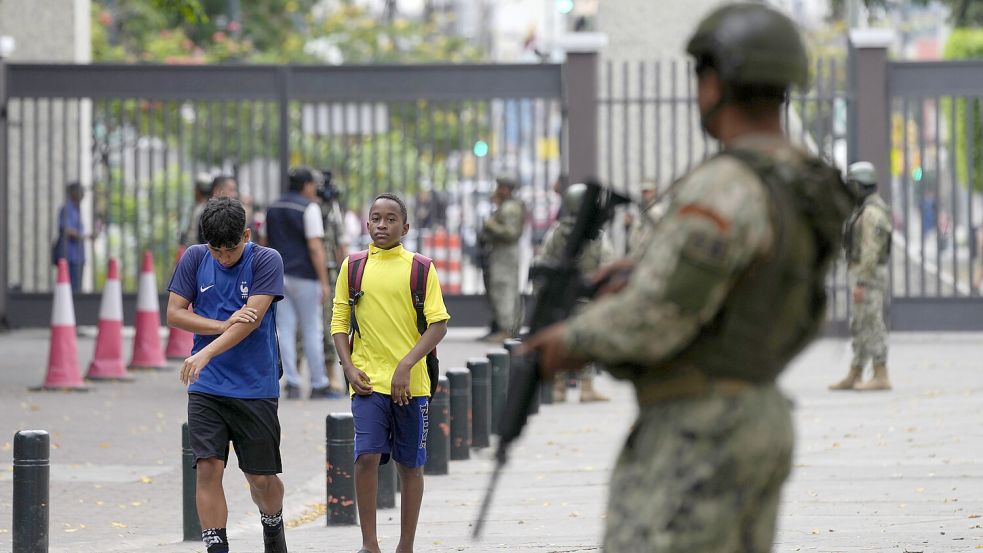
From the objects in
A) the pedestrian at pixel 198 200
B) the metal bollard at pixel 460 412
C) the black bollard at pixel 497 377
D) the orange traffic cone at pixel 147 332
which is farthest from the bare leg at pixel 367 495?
the orange traffic cone at pixel 147 332

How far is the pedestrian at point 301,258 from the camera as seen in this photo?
43.1 ft

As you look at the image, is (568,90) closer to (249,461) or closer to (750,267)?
(249,461)

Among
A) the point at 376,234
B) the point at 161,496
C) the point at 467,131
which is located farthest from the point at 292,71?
the point at 467,131

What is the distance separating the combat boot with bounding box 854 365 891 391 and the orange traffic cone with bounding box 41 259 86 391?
21.7 feet

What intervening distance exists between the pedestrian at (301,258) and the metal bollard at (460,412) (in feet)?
8.67

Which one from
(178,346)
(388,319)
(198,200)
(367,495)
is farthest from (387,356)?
(178,346)

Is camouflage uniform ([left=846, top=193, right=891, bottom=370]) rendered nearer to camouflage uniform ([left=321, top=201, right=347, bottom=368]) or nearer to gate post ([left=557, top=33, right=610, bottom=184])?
camouflage uniform ([left=321, top=201, right=347, bottom=368])

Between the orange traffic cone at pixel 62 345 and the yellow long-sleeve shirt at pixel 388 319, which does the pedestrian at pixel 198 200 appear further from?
the yellow long-sleeve shirt at pixel 388 319

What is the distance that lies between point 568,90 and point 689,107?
1.47 m

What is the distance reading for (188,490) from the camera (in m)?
7.86

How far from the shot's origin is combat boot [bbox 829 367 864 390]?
14.4m

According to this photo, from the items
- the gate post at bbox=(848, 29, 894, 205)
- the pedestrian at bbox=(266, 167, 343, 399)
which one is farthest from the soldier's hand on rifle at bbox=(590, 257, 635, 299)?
the gate post at bbox=(848, 29, 894, 205)

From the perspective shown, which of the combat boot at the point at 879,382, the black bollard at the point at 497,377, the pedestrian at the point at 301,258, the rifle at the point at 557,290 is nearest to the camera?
the rifle at the point at 557,290

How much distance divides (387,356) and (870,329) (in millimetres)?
7802
